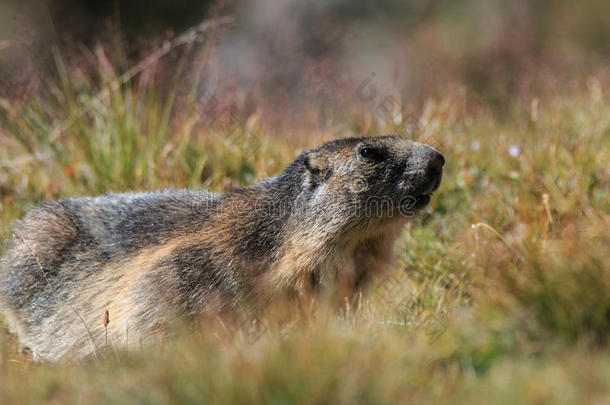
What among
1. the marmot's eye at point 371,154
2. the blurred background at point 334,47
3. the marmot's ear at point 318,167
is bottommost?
the blurred background at point 334,47

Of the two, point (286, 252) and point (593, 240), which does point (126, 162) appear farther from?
point (593, 240)

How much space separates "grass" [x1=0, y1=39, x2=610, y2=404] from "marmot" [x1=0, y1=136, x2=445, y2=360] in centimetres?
28

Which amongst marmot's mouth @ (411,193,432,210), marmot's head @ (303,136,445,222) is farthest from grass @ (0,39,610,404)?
marmot's head @ (303,136,445,222)

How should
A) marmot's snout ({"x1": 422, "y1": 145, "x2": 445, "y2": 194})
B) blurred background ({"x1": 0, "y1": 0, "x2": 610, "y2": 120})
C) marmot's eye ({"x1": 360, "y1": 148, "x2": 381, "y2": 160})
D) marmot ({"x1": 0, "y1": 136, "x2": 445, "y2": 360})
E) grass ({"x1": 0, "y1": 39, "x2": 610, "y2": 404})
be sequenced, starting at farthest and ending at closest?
blurred background ({"x1": 0, "y1": 0, "x2": 610, "y2": 120}) < marmot's eye ({"x1": 360, "y1": 148, "x2": 381, "y2": 160}) < marmot's snout ({"x1": 422, "y1": 145, "x2": 445, "y2": 194}) < marmot ({"x1": 0, "y1": 136, "x2": 445, "y2": 360}) < grass ({"x1": 0, "y1": 39, "x2": 610, "y2": 404})

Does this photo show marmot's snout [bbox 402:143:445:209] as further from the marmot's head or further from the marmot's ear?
the marmot's ear

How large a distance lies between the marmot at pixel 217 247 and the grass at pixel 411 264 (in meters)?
0.28

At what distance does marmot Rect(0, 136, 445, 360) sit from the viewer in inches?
170

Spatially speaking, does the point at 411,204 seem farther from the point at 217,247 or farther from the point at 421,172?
the point at 217,247

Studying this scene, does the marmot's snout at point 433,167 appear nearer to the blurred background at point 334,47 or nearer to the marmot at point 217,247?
the marmot at point 217,247

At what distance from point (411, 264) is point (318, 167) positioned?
151 cm

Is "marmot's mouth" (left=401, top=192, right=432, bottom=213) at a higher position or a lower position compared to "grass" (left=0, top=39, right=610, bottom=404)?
higher

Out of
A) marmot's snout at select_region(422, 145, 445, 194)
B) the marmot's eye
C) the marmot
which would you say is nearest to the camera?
the marmot

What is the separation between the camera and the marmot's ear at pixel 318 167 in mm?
4648

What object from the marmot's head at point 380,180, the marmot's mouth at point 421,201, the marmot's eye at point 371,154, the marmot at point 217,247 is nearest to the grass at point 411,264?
the marmot at point 217,247
